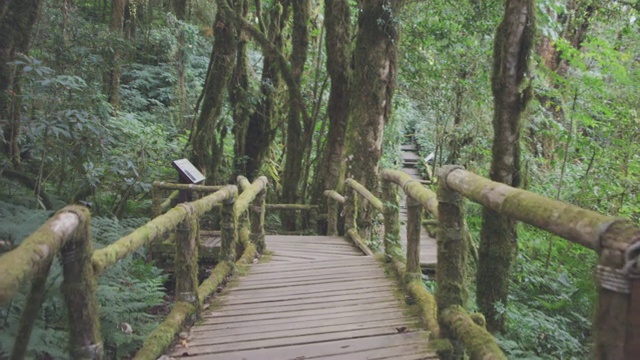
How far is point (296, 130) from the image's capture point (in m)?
10.3

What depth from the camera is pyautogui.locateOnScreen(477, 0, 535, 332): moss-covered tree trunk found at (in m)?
4.86

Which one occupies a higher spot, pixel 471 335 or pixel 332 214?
pixel 471 335

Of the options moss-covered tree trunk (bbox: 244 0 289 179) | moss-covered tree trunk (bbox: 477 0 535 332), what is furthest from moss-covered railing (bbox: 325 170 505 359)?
moss-covered tree trunk (bbox: 244 0 289 179)

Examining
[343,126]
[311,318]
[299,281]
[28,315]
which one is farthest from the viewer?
[343,126]

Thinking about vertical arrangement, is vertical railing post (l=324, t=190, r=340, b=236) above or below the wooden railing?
below

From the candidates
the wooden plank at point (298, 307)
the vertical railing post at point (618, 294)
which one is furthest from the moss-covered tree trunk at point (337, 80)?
the vertical railing post at point (618, 294)

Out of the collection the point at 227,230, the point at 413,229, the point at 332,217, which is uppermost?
the point at 413,229

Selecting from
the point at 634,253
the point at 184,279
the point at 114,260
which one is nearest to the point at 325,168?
the point at 184,279

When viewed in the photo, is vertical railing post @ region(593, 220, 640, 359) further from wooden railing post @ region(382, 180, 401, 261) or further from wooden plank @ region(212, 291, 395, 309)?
wooden railing post @ region(382, 180, 401, 261)

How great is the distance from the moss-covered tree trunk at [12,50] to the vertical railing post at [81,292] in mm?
5210

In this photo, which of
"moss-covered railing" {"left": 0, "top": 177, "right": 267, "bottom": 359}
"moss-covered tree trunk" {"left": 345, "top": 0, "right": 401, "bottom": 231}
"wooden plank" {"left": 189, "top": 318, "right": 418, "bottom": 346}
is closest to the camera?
"moss-covered railing" {"left": 0, "top": 177, "right": 267, "bottom": 359}

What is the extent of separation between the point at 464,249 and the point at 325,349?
44.1 inches

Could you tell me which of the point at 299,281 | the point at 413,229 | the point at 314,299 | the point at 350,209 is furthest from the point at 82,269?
the point at 350,209

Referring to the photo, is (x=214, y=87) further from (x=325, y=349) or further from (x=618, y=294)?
(x=618, y=294)
